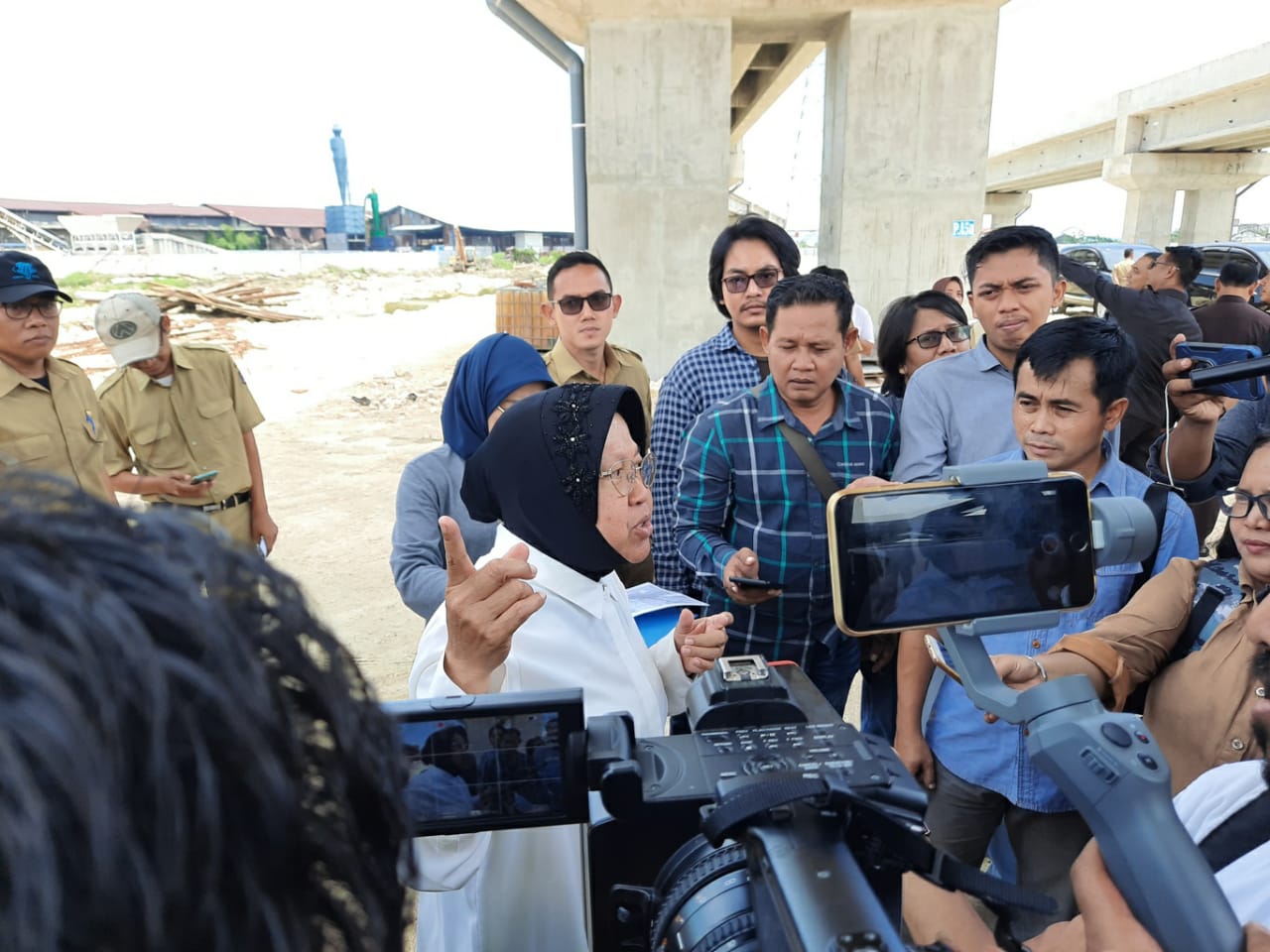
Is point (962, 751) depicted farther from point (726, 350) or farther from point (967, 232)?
point (967, 232)

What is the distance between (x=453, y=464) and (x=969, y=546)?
1743 millimetres

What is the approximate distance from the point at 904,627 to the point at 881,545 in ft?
0.32

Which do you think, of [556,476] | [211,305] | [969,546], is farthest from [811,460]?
[211,305]

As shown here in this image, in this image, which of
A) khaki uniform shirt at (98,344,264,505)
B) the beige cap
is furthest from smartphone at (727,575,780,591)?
the beige cap

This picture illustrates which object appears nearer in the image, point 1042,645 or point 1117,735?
point 1117,735

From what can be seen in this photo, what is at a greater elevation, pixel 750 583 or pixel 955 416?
pixel 955 416

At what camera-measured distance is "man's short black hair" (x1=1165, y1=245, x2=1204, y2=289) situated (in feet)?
16.1

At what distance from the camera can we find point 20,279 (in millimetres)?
2826

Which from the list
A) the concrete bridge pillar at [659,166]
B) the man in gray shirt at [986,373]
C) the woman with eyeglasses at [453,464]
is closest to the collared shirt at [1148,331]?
the man in gray shirt at [986,373]

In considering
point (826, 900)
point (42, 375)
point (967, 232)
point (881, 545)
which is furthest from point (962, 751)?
point (967, 232)

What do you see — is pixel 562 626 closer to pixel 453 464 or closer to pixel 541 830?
pixel 541 830

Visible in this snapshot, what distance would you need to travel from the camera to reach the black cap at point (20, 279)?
9.14 ft

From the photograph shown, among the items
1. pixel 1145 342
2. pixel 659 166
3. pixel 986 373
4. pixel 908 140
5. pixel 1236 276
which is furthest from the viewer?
pixel 659 166

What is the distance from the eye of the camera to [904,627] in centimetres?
91
